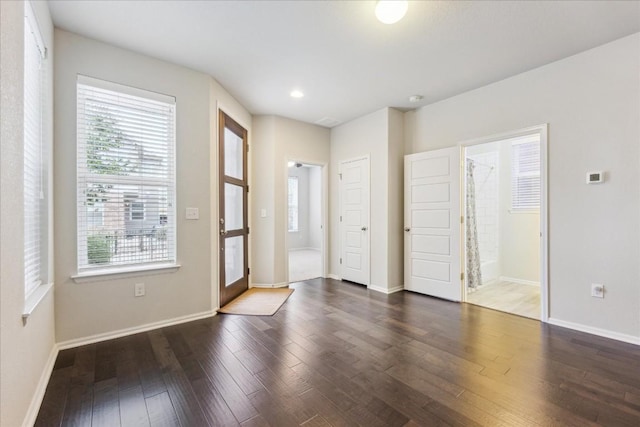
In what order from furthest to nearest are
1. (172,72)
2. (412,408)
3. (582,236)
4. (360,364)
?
(172,72)
(582,236)
(360,364)
(412,408)

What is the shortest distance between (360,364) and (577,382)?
4.78ft

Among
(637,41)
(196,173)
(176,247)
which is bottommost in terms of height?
(176,247)

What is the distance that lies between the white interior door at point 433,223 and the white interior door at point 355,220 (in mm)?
617

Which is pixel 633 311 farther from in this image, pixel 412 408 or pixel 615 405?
pixel 412 408

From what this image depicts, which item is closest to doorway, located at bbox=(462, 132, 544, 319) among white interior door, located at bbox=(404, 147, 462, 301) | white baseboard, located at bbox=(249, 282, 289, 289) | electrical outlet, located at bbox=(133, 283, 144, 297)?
white interior door, located at bbox=(404, 147, 462, 301)

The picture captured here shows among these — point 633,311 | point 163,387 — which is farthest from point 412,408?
point 633,311

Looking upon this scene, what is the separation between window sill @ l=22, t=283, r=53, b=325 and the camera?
5.14 feet

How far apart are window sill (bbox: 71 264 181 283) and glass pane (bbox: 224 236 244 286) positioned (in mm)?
751

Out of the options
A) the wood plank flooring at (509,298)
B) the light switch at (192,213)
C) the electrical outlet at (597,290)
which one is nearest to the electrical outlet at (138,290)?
the light switch at (192,213)

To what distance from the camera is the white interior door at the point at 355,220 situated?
4.48 meters

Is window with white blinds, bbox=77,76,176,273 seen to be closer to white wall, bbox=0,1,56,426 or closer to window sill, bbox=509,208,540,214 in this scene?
white wall, bbox=0,1,56,426

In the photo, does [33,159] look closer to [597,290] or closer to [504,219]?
[597,290]

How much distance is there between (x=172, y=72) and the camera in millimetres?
2953

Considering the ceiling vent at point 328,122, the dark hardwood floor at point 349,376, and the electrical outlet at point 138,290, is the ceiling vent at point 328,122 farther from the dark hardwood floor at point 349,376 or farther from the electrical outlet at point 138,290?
the electrical outlet at point 138,290
